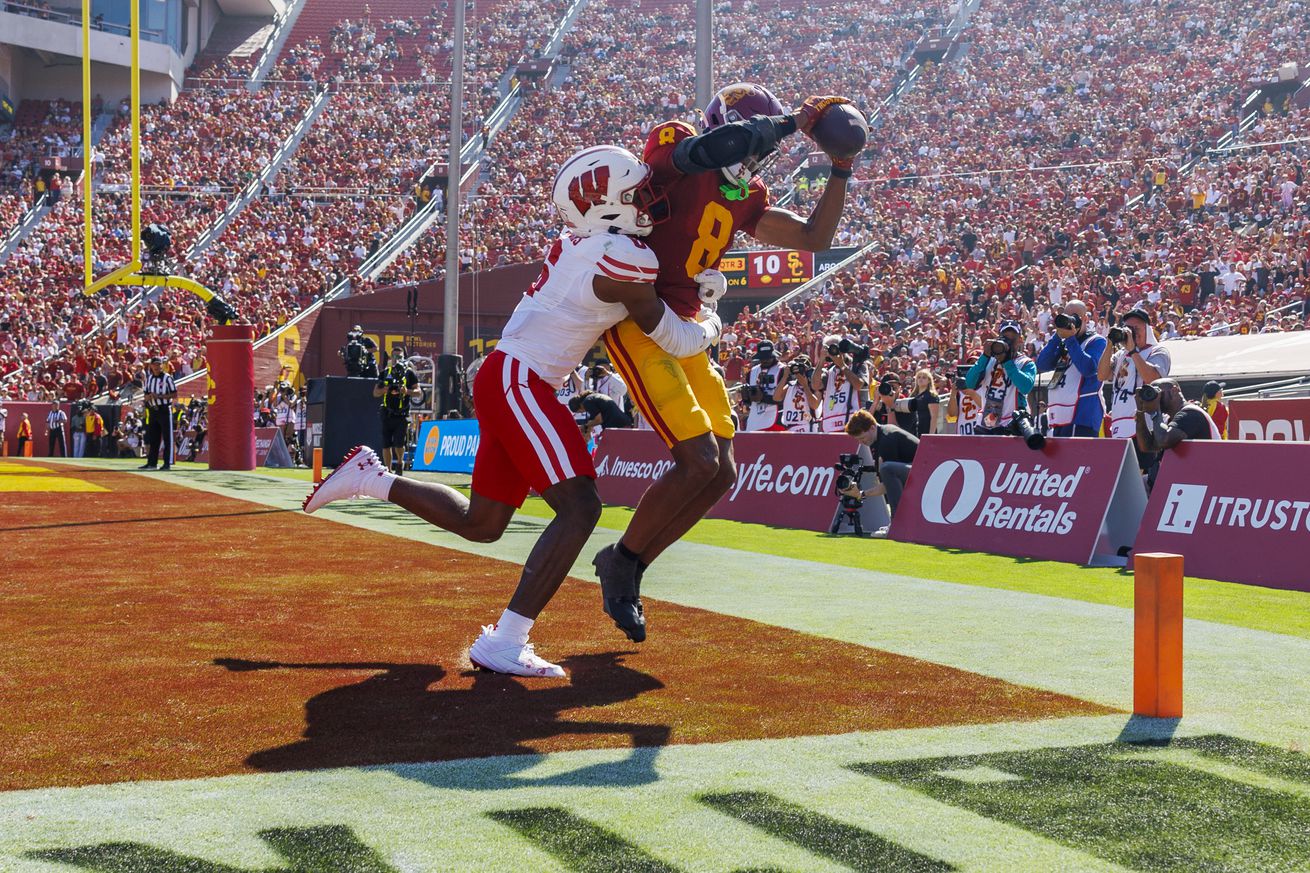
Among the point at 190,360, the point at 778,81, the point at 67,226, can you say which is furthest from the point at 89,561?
the point at 778,81

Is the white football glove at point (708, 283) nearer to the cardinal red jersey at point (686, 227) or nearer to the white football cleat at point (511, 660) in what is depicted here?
the cardinal red jersey at point (686, 227)

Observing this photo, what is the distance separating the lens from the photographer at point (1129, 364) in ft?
37.3

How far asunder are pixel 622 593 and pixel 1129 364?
25.9ft

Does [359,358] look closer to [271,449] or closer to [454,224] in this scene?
[454,224]

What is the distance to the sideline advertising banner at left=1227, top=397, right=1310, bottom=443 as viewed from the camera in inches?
650

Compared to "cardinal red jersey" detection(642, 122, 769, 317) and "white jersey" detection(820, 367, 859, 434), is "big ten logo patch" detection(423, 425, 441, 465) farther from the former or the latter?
"cardinal red jersey" detection(642, 122, 769, 317)

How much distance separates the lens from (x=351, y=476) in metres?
5.64

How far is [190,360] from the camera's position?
110 feet

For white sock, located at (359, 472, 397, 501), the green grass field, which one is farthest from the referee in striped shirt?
white sock, located at (359, 472, 397, 501)

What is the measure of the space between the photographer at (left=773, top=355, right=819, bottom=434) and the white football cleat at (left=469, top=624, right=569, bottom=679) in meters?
11.7

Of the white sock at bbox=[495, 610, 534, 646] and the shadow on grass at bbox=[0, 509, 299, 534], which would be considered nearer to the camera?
the white sock at bbox=[495, 610, 534, 646]

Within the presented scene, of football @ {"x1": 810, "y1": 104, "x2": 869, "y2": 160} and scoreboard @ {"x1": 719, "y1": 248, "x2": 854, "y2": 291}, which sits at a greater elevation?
scoreboard @ {"x1": 719, "y1": 248, "x2": 854, "y2": 291}

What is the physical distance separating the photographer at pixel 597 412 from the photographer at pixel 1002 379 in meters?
3.88

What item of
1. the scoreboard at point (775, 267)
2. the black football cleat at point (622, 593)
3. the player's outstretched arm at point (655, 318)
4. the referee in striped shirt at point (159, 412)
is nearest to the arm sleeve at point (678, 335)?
the player's outstretched arm at point (655, 318)
